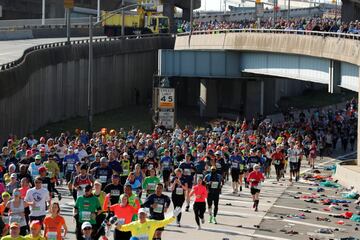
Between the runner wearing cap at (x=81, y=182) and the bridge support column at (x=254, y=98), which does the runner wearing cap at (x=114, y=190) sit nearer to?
the runner wearing cap at (x=81, y=182)

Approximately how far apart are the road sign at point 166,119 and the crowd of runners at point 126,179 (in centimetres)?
75

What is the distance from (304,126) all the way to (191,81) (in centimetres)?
2134

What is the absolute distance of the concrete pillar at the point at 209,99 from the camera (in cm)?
6912

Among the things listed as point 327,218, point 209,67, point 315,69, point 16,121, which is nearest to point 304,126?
point 315,69

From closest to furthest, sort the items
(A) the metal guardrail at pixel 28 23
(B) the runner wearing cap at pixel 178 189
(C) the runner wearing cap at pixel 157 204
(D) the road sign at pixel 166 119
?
(C) the runner wearing cap at pixel 157 204 → (B) the runner wearing cap at pixel 178 189 → (D) the road sign at pixel 166 119 → (A) the metal guardrail at pixel 28 23

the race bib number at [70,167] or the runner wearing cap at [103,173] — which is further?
the race bib number at [70,167]

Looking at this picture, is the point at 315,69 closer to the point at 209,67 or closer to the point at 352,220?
the point at 209,67

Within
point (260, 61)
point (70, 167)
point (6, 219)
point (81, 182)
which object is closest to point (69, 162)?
point (70, 167)

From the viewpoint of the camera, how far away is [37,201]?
66.5ft

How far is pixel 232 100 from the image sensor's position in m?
75.1

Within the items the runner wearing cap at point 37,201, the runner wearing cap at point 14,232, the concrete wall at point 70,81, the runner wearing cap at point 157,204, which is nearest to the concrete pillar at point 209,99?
the concrete wall at point 70,81

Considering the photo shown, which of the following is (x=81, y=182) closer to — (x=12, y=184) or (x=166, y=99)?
(x=12, y=184)

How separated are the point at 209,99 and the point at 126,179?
4167cm

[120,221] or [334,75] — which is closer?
[120,221]
